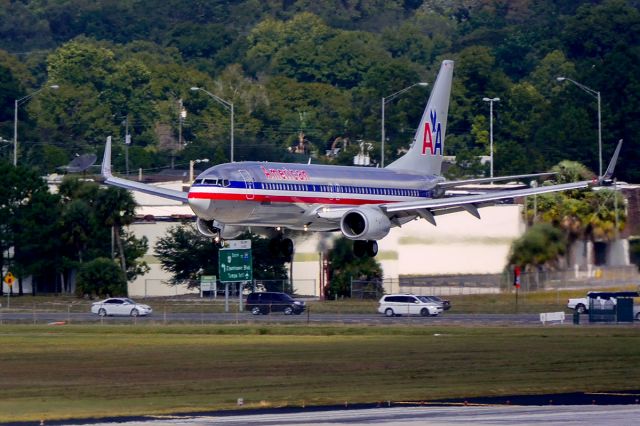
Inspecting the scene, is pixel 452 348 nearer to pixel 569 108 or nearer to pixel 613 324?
pixel 613 324

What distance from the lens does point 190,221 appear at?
126 metres

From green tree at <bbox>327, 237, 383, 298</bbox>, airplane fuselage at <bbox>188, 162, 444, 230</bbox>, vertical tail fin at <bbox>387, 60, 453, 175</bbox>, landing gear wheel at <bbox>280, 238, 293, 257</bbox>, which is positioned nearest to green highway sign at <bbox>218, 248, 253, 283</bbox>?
green tree at <bbox>327, 237, 383, 298</bbox>

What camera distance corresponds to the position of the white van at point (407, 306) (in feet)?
325

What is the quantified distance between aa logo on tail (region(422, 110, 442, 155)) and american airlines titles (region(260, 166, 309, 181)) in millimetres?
12688

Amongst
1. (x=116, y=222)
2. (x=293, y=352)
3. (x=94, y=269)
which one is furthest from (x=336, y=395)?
(x=116, y=222)

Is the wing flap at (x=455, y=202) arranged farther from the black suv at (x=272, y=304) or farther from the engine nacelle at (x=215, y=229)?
the black suv at (x=272, y=304)

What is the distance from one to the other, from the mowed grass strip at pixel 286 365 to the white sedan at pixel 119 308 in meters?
11.3

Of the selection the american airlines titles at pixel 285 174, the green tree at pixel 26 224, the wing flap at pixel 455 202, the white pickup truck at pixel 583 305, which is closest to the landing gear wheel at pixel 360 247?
the wing flap at pixel 455 202

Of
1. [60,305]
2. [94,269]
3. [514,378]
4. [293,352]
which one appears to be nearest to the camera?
[514,378]

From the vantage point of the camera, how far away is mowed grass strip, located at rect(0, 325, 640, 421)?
193 ft

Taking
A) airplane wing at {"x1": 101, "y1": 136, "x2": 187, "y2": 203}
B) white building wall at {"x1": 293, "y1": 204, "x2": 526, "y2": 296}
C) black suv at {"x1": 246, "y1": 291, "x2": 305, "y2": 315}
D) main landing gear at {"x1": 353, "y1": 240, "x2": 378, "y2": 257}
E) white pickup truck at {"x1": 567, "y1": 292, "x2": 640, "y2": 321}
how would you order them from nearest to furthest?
main landing gear at {"x1": 353, "y1": 240, "x2": 378, "y2": 257} < airplane wing at {"x1": 101, "y1": 136, "x2": 187, "y2": 203} < white building wall at {"x1": 293, "y1": 204, "x2": 526, "y2": 296} < white pickup truck at {"x1": 567, "y1": 292, "x2": 640, "y2": 321} < black suv at {"x1": 246, "y1": 291, "x2": 305, "y2": 315}

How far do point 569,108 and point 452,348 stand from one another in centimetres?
11583

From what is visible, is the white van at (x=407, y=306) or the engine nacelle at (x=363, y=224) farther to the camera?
the white van at (x=407, y=306)

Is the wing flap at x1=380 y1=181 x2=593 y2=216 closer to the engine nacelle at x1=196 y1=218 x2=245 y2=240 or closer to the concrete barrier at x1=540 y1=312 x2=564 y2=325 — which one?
the engine nacelle at x1=196 y1=218 x2=245 y2=240
